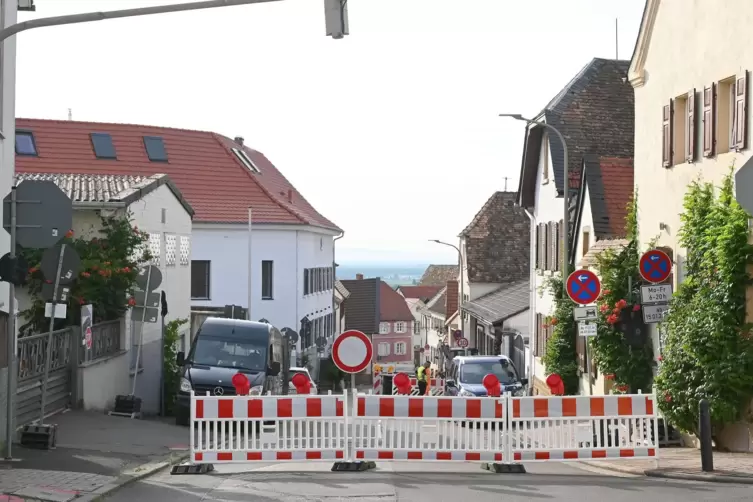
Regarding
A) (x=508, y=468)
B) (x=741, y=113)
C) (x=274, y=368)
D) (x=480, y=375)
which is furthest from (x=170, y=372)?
(x=741, y=113)

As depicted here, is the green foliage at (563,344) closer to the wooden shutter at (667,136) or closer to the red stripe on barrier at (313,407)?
the wooden shutter at (667,136)

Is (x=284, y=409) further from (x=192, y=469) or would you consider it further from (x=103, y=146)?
(x=103, y=146)

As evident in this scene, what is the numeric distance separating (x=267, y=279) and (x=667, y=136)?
114 feet

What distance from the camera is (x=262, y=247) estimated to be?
5422 centimetres

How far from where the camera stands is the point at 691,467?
15.5 meters

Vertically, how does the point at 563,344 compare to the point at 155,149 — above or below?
below

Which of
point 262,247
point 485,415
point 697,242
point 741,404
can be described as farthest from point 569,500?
point 262,247

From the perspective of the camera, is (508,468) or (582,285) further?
(582,285)

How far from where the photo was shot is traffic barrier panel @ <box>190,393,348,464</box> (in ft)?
50.0

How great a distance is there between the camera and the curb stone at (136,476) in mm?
11938

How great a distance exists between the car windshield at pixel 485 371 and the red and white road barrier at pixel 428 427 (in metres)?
15.6

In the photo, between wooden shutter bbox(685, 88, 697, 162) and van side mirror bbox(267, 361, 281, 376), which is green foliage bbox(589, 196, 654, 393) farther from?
van side mirror bbox(267, 361, 281, 376)

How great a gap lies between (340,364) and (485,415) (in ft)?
7.81

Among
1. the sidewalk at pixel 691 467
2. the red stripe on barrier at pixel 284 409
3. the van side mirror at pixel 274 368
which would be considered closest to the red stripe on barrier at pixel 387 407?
the red stripe on barrier at pixel 284 409
